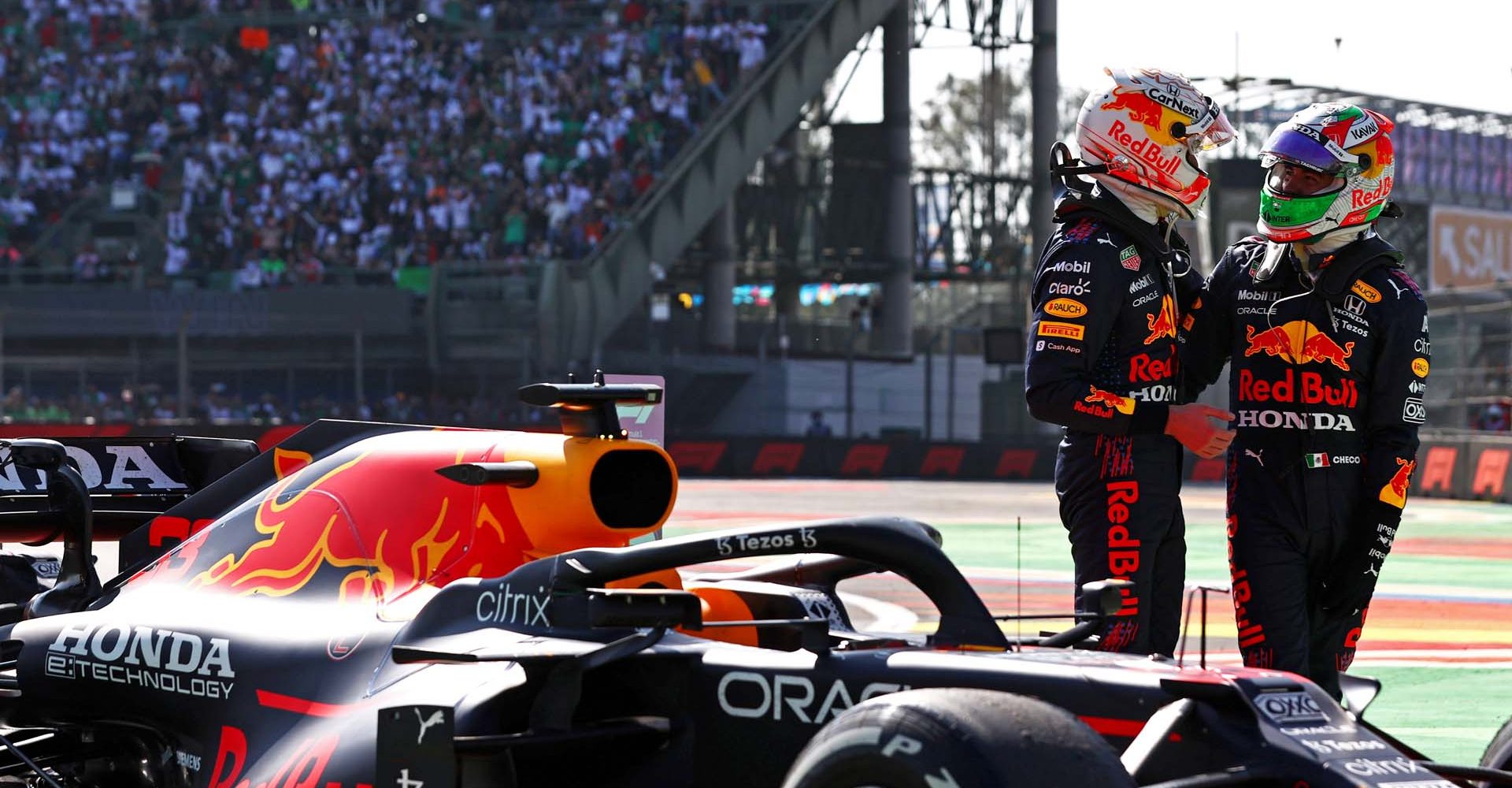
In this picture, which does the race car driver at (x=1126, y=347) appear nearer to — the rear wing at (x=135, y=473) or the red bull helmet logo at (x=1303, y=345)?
the red bull helmet logo at (x=1303, y=345)

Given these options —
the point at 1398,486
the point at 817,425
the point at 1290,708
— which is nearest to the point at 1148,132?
the point at 1398,486

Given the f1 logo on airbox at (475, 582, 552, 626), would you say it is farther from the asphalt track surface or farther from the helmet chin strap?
the helmet chin strap

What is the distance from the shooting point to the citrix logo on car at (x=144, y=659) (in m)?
4.45

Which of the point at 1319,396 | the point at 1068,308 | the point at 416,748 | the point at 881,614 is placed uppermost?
the point at 1068,308

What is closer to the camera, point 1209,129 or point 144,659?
point 1209,129

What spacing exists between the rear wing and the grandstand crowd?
2353 centimetres

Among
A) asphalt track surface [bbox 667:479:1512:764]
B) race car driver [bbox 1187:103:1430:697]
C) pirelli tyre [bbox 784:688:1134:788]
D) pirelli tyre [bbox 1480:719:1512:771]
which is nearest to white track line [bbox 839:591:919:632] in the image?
asphalt track surface [bbox 667:479:1512:764]

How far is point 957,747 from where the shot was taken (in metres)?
Result: 2.91

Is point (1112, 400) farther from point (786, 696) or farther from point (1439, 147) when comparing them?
point (1439, 147)

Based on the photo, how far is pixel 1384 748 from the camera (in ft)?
10.5

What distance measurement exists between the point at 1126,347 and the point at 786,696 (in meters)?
1.41

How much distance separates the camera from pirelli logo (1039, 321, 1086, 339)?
14.0 feet

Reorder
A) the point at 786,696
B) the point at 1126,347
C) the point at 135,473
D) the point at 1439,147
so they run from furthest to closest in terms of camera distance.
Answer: the point at 1439,147 → the point at 135,473 → the point at 1126,347 → the point at 786,696

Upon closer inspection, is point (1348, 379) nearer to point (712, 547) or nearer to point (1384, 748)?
point (1384, 748)
